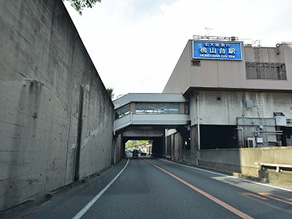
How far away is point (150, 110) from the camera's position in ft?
93.6

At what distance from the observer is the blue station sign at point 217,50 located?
2652 cm

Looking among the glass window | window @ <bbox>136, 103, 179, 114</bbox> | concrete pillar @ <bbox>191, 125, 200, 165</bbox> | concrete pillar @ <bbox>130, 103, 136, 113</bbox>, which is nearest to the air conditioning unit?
concrete pillar @ <bbox>191, 125, 200, 165</bbox>

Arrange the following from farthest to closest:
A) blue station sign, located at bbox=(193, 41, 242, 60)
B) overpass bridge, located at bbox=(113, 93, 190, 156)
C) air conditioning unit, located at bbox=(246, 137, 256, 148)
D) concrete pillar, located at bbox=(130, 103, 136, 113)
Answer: concrete pillar, located at bbox=(130, 103, 136, 113) < overpass bridge, located at bbox=(113, 93, 190, 156) < blue station sign, located at bbox=(193, 41, 242, 60) < air conditioning unit, located at bbox=(246, 137, 256, 148)

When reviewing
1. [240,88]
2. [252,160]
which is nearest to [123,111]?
[240,88]

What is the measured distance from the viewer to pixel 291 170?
8773mm

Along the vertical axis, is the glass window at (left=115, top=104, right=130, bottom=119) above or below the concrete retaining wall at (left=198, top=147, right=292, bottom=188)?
above

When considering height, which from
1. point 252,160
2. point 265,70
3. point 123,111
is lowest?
point 252,160

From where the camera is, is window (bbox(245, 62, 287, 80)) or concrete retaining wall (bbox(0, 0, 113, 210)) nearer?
concrete retaining wall (bbox(0, 0, 113, 210))

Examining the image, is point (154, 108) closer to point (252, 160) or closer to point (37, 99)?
point (252, 160)

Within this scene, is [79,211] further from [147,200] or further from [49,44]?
[49,44]

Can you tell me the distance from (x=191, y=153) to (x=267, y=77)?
45.9ft

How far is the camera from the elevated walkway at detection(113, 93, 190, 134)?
28094 millimetres

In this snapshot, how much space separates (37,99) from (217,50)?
83.5ft

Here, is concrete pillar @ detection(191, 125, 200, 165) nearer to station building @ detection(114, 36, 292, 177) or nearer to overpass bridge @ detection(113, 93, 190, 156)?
station building @ detection(114, 36, 292, 177)
